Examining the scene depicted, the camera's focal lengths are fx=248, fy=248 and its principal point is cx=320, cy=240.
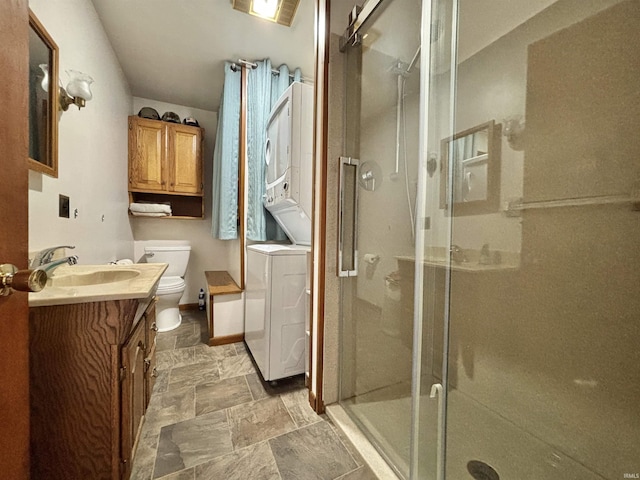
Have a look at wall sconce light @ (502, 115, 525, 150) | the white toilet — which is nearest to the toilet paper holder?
wall sconce light @ (502, 115, 525, 150)

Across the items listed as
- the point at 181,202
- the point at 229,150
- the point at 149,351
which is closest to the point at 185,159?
the point at 181,202

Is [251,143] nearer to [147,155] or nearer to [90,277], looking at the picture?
[147,155]

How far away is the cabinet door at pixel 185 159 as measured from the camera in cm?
282

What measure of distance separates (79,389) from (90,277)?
0.57m

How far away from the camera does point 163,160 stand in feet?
9.07

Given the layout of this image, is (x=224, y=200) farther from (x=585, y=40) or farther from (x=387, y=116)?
(x=585, y=40)

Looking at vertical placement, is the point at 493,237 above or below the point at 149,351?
above

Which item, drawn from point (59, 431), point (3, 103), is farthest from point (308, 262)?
point (3, 103)

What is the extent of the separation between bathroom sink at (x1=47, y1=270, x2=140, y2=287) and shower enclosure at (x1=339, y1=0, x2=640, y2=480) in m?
1.13

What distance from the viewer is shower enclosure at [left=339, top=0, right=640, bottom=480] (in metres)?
0.90

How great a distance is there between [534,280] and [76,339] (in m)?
1.76

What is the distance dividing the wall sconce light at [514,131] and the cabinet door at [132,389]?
181 cm

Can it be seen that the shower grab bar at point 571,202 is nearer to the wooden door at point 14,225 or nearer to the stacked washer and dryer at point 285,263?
the stacked washer and dryer at point 285,263

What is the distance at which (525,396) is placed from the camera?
114 centimetres
